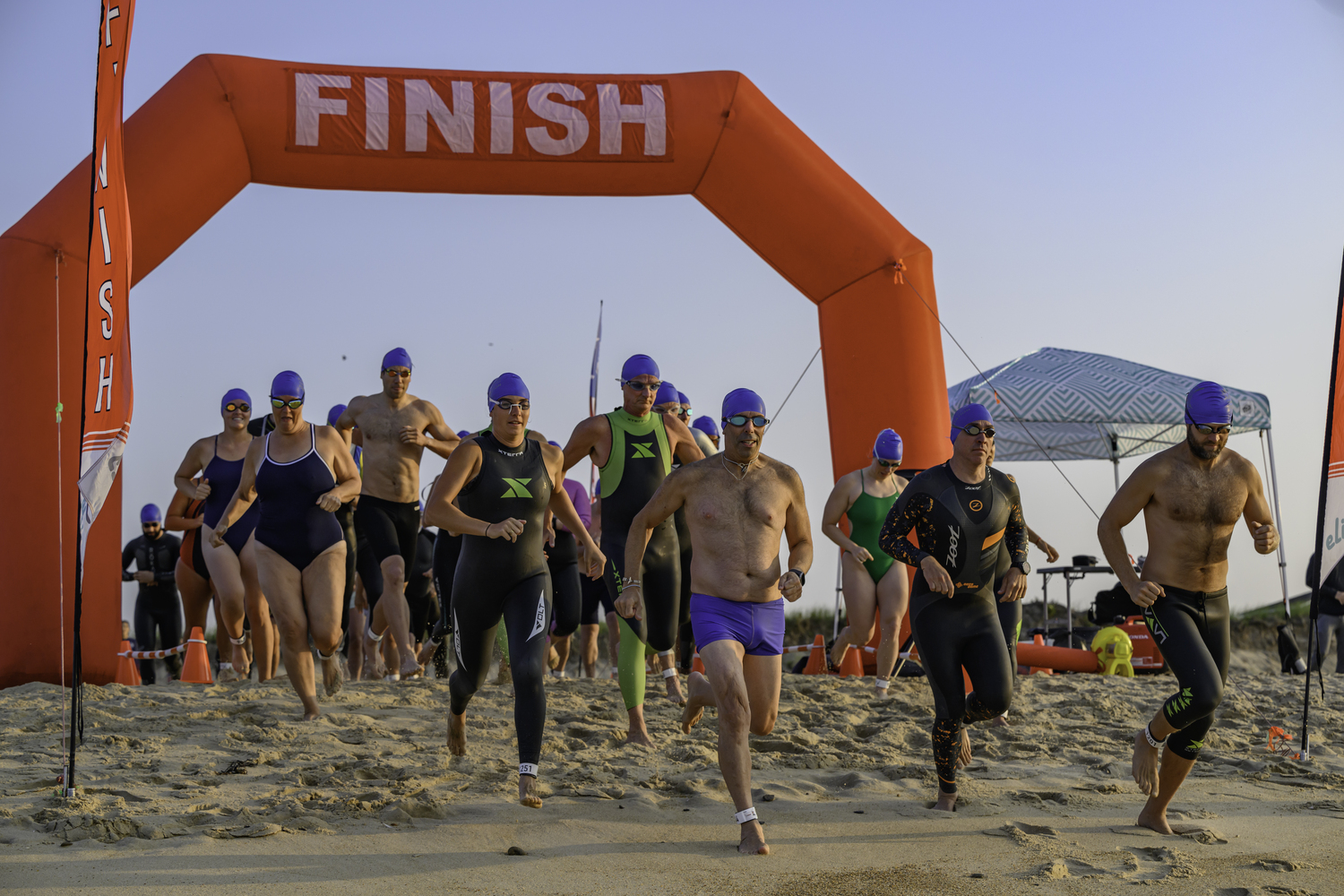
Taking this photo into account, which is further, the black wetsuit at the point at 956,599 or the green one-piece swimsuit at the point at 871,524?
the green one-piece swimsuit at the point at 871,524

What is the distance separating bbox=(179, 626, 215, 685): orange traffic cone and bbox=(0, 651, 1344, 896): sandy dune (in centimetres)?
181

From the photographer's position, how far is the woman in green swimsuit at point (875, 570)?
28.4 feet


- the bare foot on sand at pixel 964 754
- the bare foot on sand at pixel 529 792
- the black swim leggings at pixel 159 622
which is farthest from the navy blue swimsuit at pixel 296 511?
the black swim leggings at pixel 159 622

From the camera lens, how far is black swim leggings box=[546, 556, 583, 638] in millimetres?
8773

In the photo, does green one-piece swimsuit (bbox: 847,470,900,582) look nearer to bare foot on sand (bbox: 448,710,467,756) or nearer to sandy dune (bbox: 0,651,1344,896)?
sandy dune (bbox: 0,651,1344,896)

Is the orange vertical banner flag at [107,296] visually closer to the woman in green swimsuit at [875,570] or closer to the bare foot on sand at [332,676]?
the bare foot on sand at [332,676]

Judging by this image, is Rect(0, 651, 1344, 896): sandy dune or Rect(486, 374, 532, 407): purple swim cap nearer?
Rect(0, 651, 1344, 896): sandy dune

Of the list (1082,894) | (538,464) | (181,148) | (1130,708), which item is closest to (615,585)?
(538,464)

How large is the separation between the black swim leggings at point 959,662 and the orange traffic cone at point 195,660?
274 inches

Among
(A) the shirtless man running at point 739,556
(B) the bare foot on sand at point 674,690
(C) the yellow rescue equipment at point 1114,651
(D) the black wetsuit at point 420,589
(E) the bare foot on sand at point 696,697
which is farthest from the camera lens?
(C) the yellow rescue equipment at point 1114,651

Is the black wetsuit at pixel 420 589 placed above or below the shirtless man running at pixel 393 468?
below

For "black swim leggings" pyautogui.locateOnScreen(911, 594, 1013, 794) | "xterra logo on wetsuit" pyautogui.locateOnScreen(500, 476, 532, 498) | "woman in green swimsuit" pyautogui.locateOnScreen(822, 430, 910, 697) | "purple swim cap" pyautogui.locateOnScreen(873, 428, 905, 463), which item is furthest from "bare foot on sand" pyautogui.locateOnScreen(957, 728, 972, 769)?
"purple swim cap" pyautogui.locateOnScreen(873, 428, 905, 463)

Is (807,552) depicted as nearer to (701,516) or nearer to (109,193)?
(701,516)

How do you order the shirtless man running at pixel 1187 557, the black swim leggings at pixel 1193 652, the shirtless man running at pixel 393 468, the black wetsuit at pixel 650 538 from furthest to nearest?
the shirtless man running at pixel 393 468 < the black wetsuit at pixel 650 538 < the shirtless man running at pixel 1187 557 < the black swim leggings at pixel 1193 652
